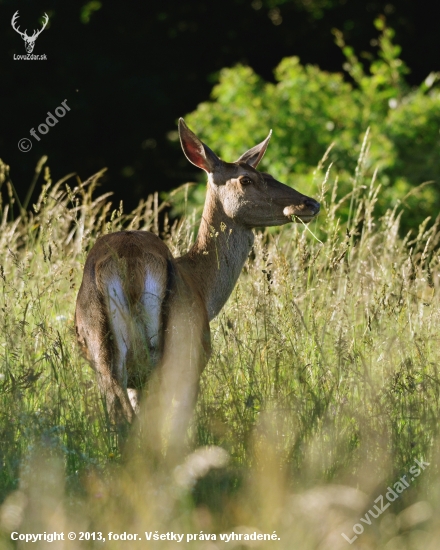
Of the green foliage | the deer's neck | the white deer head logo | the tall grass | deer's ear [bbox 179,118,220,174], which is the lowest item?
the tall grass

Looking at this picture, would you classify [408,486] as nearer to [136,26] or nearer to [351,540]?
[351,540]

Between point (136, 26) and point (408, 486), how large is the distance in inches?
594

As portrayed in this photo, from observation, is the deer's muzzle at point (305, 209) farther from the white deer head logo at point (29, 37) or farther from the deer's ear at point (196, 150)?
the white deer head logo at point (29, 37)

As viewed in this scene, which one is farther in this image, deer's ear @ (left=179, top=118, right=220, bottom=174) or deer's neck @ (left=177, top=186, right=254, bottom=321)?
deer's ear @ (left=179, top=118, right=220, bottom=174)

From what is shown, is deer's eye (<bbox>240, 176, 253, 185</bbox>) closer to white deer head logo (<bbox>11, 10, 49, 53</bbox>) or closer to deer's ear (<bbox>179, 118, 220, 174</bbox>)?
deer's ear (<bbox>179, 118, 220, 174</bbox>)

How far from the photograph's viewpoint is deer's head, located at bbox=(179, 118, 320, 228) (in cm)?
533

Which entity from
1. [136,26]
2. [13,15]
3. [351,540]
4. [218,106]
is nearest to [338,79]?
[218,106]

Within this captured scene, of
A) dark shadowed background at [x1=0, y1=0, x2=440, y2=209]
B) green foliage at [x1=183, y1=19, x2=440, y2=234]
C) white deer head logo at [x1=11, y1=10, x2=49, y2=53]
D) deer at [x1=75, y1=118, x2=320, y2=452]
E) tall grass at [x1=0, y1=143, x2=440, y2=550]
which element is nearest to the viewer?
tall grass at [x1=0, y1=143, x2=440, y2=550]

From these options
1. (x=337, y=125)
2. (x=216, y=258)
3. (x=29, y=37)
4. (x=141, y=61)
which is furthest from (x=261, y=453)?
(x=141, y=61)

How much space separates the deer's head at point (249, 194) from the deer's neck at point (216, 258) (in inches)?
2.3

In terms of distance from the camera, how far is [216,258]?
17.7 feet

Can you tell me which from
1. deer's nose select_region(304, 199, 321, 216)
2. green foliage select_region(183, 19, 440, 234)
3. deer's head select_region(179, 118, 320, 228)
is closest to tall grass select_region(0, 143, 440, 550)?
deer's nose select_region(304, 199, 321, 216)

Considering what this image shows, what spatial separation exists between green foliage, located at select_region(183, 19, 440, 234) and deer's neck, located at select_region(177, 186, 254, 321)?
4.92m

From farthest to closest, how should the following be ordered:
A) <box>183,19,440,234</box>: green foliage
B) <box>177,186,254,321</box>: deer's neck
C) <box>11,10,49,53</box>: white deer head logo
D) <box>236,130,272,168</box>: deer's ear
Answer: <box>11,10,49,53</box>: white deer head logo, <box>183,19,440,234</box>: green foliage, <box>236,130,272,168</box>: deer's ear, <box>177,186,254,321</box>: deer's neck
